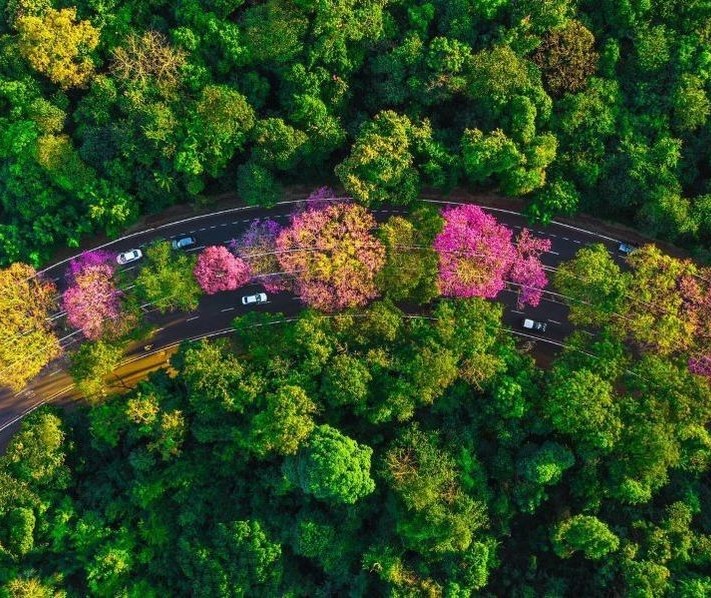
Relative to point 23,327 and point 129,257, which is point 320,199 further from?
point 23,327

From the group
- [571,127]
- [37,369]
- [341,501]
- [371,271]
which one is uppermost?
[571,127]

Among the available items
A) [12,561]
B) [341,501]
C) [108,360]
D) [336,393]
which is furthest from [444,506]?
[12,561]

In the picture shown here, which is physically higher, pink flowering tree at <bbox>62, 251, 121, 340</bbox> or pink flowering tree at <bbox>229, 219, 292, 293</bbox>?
pink flowering tree at <bbox>229, 219, 292, 293</bbox>

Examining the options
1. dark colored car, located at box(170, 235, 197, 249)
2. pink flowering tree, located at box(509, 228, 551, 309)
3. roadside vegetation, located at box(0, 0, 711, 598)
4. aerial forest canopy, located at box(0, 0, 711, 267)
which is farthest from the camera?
dark colored car, located at box(170, 235, 197, 249)

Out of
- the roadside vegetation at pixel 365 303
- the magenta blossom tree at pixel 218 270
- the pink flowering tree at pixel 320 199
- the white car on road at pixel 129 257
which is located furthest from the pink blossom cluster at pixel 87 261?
Result: the pink flowering tree at pixel 320 199

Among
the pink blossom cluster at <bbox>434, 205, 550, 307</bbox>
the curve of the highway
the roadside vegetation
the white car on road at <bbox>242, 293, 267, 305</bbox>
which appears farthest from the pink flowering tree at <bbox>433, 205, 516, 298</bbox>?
the white car on road at <bbox>242, 293, 267, 305</bbox>

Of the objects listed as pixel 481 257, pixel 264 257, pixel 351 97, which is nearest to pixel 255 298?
pixel 264 257

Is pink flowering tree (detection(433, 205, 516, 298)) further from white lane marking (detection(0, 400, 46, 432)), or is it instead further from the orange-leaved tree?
white lane marking (detection(0, 400, 46, 432))

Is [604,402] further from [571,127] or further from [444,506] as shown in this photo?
[571,127]
